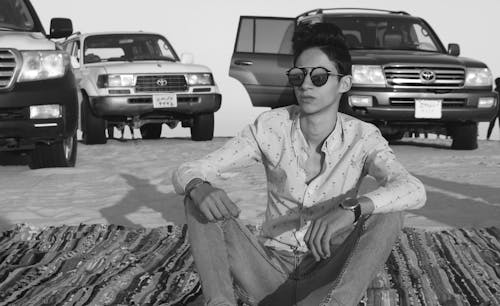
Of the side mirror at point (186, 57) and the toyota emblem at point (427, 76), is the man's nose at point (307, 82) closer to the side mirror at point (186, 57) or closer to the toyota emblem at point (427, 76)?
the toyota emblem at point (427, 76)

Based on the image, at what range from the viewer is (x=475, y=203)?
769cm

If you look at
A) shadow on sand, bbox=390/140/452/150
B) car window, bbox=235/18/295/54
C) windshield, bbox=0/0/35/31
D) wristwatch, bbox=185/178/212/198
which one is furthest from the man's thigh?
shadow on sand, bbox=390/140/452/150

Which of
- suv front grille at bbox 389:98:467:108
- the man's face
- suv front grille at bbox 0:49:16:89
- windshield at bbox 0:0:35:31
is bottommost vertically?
suv front grille at bbox 389:98:467:108

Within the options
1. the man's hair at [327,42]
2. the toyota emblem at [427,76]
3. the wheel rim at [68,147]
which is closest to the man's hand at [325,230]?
the man's hair at [327,42]

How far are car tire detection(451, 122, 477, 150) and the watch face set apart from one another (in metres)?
9.85

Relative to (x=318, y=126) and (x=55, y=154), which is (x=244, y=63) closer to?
(x=55, y=154)

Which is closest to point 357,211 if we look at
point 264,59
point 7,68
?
point 7,68

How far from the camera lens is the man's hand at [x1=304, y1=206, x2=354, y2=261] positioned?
9.87ft

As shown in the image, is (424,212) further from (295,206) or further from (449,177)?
(295,206)

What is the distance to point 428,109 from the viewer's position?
11648mm

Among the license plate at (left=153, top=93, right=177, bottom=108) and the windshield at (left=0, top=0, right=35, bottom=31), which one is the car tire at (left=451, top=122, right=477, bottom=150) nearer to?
the license plate at (left=153, top=93, right=177, bottom=108)

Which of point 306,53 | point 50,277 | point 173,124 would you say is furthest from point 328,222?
point 173,124

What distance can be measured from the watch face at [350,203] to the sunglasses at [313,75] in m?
0.55

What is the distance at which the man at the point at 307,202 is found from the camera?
3.08 meters
